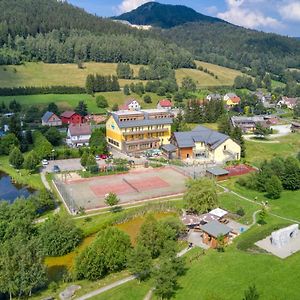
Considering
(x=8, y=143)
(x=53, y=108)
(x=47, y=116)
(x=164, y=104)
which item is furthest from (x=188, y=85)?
(x=8, y=143)

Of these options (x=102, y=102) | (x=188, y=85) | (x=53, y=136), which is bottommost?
(x=53, y=136)

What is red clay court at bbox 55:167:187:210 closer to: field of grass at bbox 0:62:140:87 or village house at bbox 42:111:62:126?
village house at bbox 42:111:62:126

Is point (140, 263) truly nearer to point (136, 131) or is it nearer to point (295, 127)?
point (136, 131)

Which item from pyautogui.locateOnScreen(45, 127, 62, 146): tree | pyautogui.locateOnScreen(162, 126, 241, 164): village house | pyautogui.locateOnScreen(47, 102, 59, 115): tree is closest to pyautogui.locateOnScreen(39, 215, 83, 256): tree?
pyautogui.locateOnScreen(162, 126, 241, 164): village house

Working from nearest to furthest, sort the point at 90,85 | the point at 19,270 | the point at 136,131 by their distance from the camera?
the point at 19,270
the point at 136,131
the point at 90,85

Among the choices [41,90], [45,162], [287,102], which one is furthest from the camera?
[287,102]

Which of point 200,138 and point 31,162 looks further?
point 200,138

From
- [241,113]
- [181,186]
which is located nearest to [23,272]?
[181,186]
